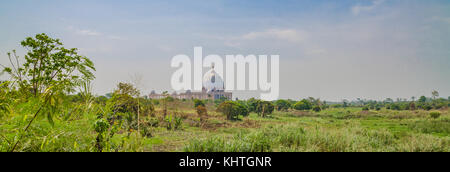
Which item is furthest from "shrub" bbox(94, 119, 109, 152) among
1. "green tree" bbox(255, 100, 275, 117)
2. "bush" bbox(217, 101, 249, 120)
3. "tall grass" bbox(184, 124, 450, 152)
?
"green tree" bbox(255, 100, 275, 117)

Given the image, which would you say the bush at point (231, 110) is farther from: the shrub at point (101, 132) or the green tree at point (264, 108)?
the shrub at point (101, 132)

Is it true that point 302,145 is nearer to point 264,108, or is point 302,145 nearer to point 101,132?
point 101,132

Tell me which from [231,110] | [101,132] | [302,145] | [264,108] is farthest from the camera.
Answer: [264,108]

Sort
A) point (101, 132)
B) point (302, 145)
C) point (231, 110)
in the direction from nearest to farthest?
point (101, 132), point (302, 145), point (231, 110)

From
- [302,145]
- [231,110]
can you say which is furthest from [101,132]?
[231,110]

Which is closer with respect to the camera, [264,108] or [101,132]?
[101,132]

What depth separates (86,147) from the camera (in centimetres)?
395

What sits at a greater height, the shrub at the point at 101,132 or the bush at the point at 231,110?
the shrub at the point at 101,132

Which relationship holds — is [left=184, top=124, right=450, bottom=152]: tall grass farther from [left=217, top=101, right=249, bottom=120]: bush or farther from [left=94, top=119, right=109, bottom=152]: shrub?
[left=217, top=101, right=249, bottom=120]: bush

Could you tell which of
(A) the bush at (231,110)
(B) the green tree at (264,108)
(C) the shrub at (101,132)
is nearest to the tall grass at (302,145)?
(C) the shrub at (101,132)
